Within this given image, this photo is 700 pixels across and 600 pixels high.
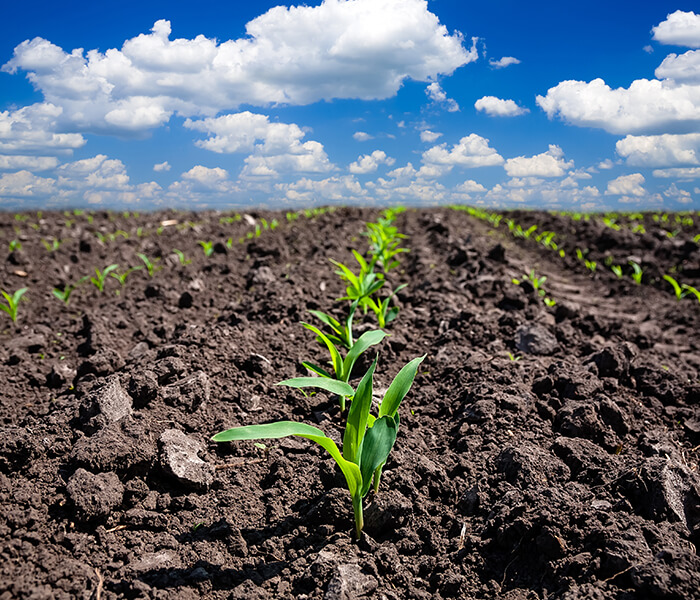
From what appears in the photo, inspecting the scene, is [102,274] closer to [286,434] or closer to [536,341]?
[536,341]

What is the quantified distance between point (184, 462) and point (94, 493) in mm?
352

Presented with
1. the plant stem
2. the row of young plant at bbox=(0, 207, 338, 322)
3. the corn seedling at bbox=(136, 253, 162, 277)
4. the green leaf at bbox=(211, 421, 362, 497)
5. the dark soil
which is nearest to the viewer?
the green leaf at bbox=(211, 421, 362, 497)

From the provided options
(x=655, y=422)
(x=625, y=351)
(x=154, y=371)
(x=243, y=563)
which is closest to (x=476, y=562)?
(x=243, y=563)

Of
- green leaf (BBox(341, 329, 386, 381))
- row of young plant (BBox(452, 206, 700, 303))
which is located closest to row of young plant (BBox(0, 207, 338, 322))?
green leaf (BBox(341, 329, 386, 381))

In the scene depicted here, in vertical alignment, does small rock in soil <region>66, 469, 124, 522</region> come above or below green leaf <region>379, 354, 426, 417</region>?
below

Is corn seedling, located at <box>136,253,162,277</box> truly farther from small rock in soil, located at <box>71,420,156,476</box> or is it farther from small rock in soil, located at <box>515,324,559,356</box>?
small rock in soil, located at <box>515,324,559,356</box>

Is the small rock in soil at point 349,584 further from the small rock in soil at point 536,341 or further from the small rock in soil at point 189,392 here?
the small rock in soil at point 536,341

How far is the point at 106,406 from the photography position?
7.59 feet

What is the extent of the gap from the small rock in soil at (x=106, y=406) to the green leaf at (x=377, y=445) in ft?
4.18

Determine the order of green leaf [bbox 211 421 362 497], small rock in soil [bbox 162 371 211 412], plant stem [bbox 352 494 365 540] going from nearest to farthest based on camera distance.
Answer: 1. green leaf [bbox 211 421 362 497]
2. plant stem [bbox 352 494 365 540]
3. small rock in soil [bbox 162 371 211 412]

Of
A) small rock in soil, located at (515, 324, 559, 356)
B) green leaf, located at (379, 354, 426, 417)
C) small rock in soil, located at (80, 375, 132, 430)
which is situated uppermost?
green leaf, located at (379, 354, 426, 417)

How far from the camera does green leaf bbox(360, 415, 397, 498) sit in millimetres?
1645

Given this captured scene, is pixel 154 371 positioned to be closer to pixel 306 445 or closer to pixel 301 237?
pixel 306 445

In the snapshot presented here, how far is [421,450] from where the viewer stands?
235 centimetres
